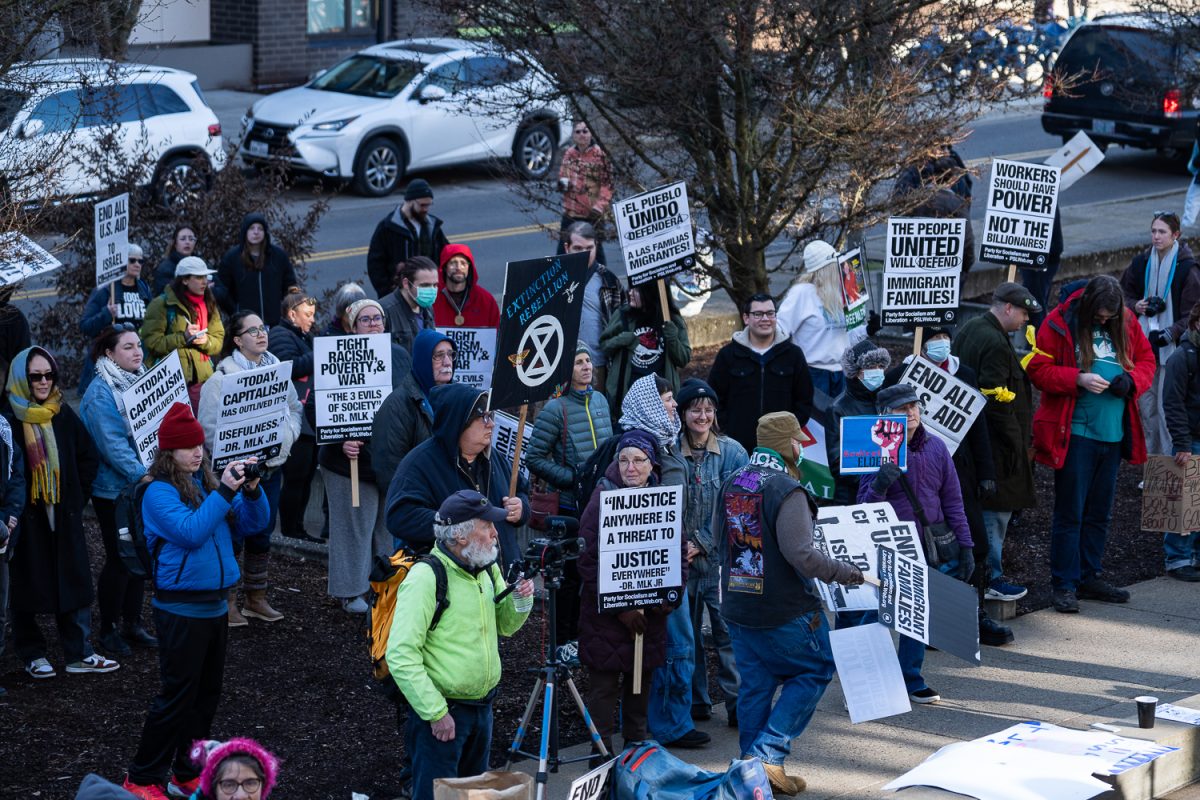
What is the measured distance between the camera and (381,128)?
22.8 m

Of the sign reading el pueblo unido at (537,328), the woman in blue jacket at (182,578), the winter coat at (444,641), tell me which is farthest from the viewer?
the sign reading el pueblo unido at (537,328)

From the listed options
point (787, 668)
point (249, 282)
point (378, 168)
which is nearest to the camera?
point (787, 668)

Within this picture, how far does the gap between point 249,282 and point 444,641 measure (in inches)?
253

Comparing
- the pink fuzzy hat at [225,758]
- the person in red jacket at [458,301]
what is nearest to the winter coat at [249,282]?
the person in red jacket at [458,301]

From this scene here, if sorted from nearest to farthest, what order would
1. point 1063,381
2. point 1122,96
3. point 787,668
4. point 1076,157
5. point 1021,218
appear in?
1. point 787,668
2. point 1063,381
3. point 1021,218
4. point 1076,157
5. point 1122,96

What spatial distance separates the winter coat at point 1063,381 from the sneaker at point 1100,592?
2.69ft

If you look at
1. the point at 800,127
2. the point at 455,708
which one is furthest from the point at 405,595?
the point at 800,127

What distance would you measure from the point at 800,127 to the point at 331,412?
4.23 meters

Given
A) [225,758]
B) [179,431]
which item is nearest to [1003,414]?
[179,431]

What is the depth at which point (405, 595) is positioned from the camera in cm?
632

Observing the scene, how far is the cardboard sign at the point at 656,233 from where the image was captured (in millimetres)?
10836

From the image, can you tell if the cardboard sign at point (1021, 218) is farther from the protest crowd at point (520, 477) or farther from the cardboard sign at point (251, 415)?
the cardboard sign at point (251, 415)

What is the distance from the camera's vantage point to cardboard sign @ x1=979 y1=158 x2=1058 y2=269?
11867 mm

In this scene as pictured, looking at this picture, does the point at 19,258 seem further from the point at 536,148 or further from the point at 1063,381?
the point at 536,148
